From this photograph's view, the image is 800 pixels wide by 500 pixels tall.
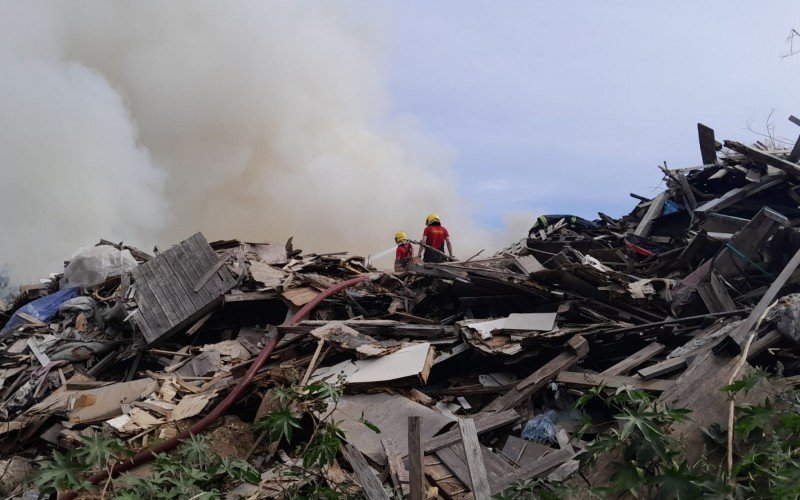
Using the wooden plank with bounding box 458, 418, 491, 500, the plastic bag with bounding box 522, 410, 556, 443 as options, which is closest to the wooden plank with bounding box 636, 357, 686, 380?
the plastic bag with bounding box 522, 410, 556, 443

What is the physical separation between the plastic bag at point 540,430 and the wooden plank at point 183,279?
5403mm

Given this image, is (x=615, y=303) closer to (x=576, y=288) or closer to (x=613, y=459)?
(x=576, y=288)

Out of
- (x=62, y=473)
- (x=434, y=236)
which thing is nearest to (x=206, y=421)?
(x=62, y=473)

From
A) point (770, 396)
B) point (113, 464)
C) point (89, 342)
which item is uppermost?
point (89, 342)

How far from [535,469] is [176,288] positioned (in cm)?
632

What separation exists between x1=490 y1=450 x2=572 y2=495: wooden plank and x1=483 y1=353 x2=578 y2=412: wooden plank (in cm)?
90

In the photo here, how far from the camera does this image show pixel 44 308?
387 inches

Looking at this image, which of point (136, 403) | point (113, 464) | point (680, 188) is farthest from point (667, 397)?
point (680, 188)

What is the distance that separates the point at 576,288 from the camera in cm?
650

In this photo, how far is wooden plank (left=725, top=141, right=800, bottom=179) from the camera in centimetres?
749

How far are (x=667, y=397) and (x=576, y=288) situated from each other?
2504 mm

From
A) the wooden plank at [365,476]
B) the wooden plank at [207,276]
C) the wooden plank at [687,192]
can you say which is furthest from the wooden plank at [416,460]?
the wooden plank at [687,192]

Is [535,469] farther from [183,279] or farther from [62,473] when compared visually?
[183,279]

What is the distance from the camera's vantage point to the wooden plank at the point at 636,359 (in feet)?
17.8
